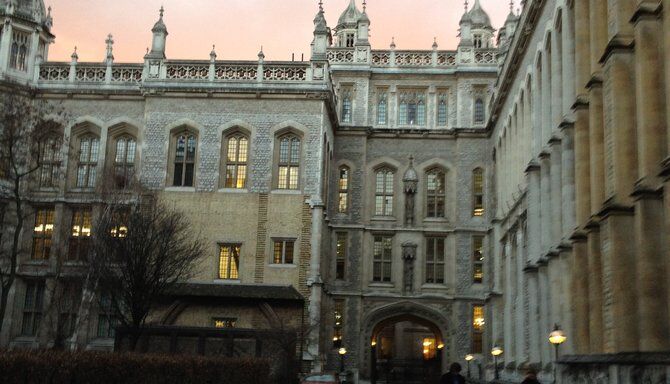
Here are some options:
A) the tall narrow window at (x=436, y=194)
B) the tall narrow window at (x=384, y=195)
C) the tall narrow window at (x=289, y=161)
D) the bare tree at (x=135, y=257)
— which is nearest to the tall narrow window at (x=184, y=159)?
the tall narrow window at (x=289, y=161)

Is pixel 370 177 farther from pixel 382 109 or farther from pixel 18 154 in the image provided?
pixel 18 154

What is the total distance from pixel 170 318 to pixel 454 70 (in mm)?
21672

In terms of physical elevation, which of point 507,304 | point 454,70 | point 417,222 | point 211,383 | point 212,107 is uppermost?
point 454,70

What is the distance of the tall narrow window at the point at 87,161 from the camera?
4434 cm

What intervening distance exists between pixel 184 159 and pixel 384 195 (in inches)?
486

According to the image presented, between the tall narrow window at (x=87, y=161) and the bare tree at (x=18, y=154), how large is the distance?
1048 millimetres

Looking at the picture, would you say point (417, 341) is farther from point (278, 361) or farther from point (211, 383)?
point (211, 383)

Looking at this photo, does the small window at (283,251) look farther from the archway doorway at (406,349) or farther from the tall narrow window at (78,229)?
the archway doorway at (406,349)

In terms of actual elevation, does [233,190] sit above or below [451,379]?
above

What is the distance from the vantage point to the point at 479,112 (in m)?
50.0

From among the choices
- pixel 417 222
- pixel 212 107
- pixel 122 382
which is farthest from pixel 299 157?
pixel 122 382

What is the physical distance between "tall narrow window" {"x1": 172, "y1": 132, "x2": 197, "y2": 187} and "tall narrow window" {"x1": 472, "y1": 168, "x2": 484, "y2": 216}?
15846 millimetres

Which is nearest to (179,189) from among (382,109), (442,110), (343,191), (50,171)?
(50,171)

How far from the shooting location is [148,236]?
34.7 metres
